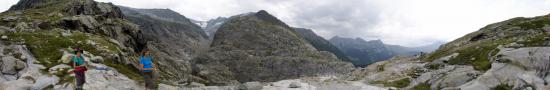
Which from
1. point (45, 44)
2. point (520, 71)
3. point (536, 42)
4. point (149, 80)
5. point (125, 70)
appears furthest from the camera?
point (45, 44)

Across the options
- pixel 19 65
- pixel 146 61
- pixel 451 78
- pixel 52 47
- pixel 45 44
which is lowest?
pixel 451 78

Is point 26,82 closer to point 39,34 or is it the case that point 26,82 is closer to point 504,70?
point 39,34

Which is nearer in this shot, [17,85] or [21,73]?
[17,85]

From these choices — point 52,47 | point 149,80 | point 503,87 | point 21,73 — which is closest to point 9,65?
point 21,73

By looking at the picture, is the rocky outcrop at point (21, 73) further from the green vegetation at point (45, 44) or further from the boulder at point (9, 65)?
the green vegetation at point (45, 44)

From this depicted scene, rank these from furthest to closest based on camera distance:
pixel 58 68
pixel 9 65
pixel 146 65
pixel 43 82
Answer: pixel 58 68 < pixel 9 65 < pixel 43 82 < pixel 146 65

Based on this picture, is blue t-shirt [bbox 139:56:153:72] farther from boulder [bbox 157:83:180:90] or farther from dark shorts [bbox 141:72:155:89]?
boulder [bbox 157:83:180:90]

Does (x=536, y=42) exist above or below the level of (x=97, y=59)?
above

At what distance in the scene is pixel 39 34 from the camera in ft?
141

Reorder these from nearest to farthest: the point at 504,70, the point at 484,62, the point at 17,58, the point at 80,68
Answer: the point at 80,68 → the point at 504,70 → the point at 17,58 → the point at 484,62

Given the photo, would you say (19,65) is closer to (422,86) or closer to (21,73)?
(21,73)

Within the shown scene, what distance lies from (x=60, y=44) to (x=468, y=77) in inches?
1520

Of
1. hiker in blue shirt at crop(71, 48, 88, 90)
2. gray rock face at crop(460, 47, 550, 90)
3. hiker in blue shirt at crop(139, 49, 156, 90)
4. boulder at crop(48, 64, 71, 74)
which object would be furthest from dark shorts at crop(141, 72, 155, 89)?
gray rock face at crop(460, 47, 550, 90)

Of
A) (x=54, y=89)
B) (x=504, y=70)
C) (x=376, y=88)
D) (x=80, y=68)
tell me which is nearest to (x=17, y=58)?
(x=54, y=89)
